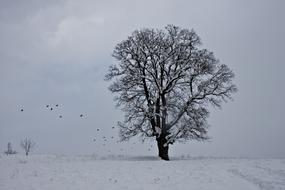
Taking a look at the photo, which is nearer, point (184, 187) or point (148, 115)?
point (184, 187)

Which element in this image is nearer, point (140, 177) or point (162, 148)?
point (140, 177)

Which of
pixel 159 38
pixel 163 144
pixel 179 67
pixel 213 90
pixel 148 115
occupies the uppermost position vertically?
pixel 159 38

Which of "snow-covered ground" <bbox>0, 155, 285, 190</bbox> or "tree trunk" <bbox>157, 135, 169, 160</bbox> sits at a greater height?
"tree trunk" <bbox>157, 135, 169, 160</bbox>

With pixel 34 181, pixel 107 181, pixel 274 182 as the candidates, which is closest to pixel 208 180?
pixel 274 182

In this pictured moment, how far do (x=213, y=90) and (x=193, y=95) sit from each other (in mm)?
1898

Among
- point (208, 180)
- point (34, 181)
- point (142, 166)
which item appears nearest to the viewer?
point (34, 181)

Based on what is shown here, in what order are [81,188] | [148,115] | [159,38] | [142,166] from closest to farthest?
1. [81,188]
2. [142,166]
3. [148,115]
4. [159,38]

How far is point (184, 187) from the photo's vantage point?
15766 millimetres

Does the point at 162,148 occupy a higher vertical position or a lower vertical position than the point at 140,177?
higher

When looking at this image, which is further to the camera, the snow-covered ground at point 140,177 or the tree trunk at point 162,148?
the tree trunk at point 162,148

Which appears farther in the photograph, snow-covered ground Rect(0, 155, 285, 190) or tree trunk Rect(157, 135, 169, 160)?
tree trunk Rect(157, 135, 169, 160)

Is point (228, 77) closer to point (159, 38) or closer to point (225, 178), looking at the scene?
point (159, 38)

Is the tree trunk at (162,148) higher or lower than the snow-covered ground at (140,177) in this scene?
higher

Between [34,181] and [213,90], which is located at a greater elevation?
[213,90]
